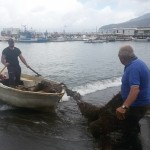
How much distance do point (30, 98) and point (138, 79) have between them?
605cm

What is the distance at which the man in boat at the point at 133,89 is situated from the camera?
6.25 metres

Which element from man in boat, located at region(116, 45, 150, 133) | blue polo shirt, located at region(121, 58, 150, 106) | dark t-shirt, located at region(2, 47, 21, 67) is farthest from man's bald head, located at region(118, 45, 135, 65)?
dark t-shirt, located at region(2, 47, 21, 67)

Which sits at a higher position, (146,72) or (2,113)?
(146,72)

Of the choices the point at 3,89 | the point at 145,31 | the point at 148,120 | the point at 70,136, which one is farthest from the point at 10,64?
the point at 145,31

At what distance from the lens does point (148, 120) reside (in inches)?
429

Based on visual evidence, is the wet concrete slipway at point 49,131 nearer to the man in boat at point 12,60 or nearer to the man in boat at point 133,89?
the man in boat at point 133,89

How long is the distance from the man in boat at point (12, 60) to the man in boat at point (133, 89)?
668cm

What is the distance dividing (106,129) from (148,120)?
11.0ft

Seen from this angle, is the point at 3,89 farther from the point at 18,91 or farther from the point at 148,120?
the point at 148,120

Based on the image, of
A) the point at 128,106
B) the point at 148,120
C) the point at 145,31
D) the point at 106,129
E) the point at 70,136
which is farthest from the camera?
the point at 145,31

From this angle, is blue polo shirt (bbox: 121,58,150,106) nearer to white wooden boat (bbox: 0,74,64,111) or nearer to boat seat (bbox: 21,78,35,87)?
white wooden boat (bbox: 0,74,64,111)

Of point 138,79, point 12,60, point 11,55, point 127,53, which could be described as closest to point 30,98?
point 12,60

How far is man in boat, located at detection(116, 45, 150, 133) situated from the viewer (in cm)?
625

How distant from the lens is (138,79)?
6.27 meters
